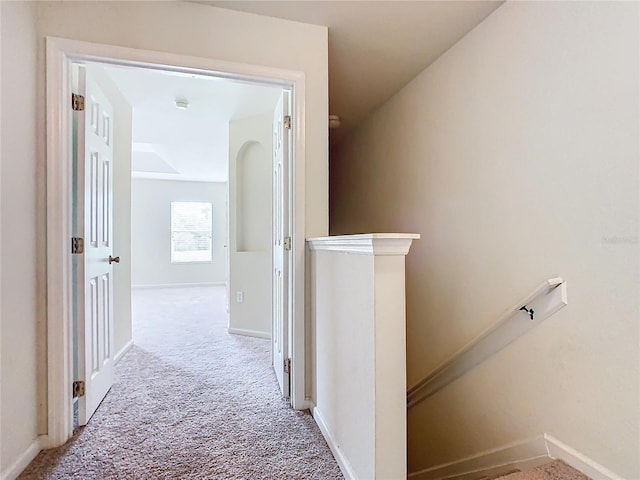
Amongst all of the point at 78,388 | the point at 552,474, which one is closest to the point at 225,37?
the point at 78,388

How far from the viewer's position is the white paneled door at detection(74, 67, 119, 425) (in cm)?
178

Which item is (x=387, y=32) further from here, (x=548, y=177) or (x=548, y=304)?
(x=548, y=304)

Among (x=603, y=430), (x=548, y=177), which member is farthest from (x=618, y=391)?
(x=548, y=177)

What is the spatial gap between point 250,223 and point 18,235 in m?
2.38

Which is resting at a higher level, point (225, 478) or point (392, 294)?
point (392, 294)

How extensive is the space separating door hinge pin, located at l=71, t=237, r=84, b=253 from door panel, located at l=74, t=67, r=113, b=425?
0.03 m

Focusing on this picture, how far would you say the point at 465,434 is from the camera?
208cm

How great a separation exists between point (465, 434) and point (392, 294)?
1.54 metres

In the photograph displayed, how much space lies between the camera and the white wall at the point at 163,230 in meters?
7.06

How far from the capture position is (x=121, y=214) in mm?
2895

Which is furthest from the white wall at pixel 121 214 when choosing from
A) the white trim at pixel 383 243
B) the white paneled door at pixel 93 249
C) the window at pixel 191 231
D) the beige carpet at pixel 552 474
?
the window at pixel 191 231

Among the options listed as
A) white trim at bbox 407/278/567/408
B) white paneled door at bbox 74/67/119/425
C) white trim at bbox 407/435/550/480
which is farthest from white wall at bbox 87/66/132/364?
white trim at bbox 407/435/550/480

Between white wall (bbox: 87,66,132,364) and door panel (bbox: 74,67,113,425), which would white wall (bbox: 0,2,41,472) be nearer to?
door panel (bbox: 74,67,113,425)

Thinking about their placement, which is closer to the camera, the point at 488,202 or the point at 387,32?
the point at 488,202
